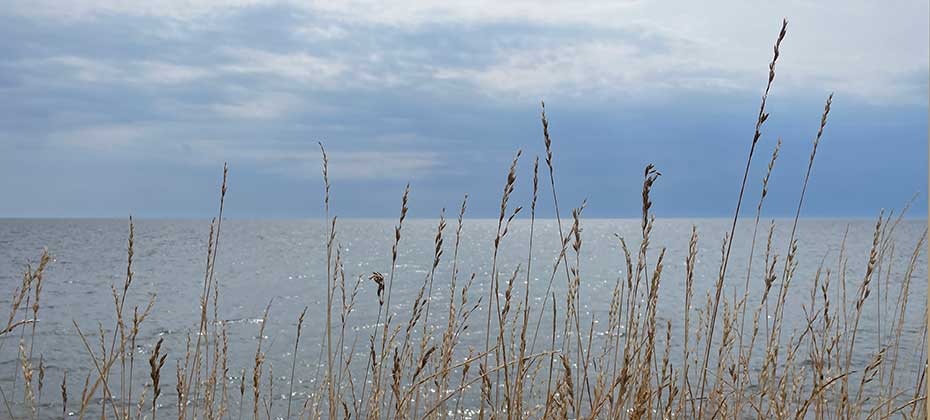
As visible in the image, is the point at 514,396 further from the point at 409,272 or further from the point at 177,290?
the point at 409,272

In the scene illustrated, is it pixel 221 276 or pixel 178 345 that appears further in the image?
pixel 221 276

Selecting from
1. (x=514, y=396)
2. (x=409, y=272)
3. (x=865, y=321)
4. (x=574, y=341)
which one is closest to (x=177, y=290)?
(x=409, y=272)

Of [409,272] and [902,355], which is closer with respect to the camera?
[902,355]

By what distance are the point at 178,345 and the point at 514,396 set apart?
13829 mm

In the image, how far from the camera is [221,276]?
108 ft

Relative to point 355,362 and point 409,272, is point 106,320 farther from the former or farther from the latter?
point 409,272

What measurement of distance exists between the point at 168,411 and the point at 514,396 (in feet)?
27.3

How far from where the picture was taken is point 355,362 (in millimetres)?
12586

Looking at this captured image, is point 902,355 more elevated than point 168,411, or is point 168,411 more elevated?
point 902,355

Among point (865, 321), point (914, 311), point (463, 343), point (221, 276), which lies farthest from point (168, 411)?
point (221, 276)

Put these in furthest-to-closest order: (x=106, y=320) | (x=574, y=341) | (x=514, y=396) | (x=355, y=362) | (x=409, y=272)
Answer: (x=409, y=272) < (x=106, y=320) < (x=574, y=341) < (x=355, y=362) < (x=514, y=396)

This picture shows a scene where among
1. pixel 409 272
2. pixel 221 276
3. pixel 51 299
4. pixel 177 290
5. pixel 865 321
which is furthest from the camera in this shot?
pixel 409 272

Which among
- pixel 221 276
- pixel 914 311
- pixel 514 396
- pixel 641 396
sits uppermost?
pixel 641 396

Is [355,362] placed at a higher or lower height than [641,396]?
lower
